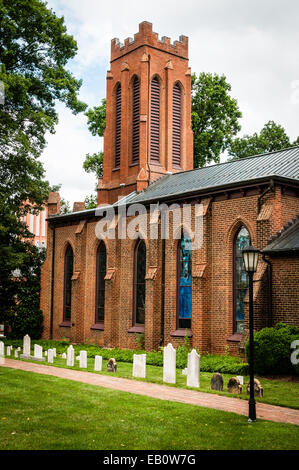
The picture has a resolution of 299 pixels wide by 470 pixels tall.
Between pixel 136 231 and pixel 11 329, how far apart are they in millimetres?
11819

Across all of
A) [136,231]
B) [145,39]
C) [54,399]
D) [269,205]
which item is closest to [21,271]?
[136,231]

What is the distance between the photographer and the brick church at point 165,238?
18844 mm

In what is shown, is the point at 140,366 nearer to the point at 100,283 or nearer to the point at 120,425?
the point at 120,425

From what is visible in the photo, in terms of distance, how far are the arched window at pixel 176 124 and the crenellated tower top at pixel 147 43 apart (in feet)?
7.41

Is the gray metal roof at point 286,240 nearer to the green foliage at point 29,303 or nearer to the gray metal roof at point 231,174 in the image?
the gray metal roof at point 231,174

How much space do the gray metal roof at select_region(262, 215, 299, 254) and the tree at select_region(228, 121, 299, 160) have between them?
83.4 ft

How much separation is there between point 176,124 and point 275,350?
64.0ft

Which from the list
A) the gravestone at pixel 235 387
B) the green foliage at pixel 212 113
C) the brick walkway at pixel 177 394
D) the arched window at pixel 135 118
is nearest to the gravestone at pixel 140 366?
the brick walkway at pixel 177 394

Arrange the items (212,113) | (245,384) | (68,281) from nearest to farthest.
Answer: (245,384), (68,281), (212,113)

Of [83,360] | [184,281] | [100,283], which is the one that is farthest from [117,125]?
[83,360]

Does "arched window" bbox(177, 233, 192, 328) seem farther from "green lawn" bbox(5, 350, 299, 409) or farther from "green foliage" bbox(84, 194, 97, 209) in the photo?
"green foliage" bbox(84, 194, 97, 209)

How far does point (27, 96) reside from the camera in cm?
2770

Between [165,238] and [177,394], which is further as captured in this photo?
[165,238]

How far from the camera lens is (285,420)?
33.4ft
